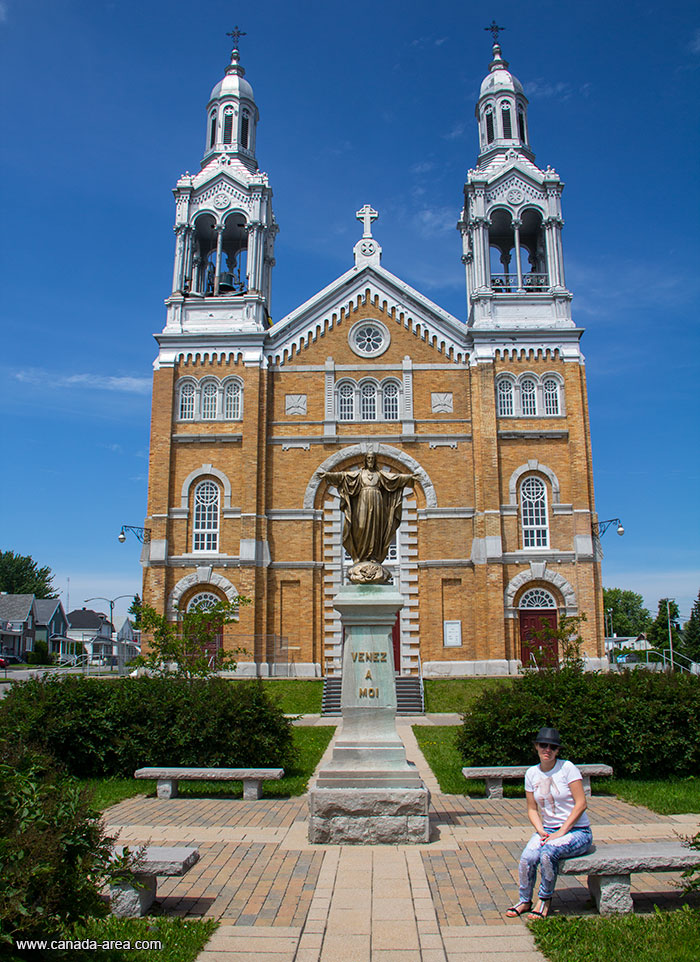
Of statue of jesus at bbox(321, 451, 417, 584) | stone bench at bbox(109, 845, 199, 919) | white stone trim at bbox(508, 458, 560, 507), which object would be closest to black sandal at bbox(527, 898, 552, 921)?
stone bench at bbox(109, 845, 199, 919)

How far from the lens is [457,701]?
1042 inches

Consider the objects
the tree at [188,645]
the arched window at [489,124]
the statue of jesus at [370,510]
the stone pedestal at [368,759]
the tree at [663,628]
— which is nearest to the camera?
the stone pedestal at [368,759]

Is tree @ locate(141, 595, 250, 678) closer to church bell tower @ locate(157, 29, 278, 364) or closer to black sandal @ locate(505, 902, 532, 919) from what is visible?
black sandal @ locate(505, 902, 532, 919)

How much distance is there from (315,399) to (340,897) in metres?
26.6

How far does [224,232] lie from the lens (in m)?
35.6

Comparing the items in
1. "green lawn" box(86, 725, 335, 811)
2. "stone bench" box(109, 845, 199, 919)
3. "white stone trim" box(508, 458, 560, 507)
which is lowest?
"green lawn" box(86, 725, 335, 811)

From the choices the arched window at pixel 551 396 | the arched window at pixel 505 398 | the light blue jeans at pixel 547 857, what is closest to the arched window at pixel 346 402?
the arched window at pixel 505 398

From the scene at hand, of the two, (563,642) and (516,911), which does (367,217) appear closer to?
(563,642)

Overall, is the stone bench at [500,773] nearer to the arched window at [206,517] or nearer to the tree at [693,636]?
the arched window at [206,517]

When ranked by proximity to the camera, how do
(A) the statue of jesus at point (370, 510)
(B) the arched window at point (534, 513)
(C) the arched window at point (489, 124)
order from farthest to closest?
(C) the arched window at point (489, 124) → (B) the arched window at point (534, 513) → (A) the statue of jesus at point (370, 510)

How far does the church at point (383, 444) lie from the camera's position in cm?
3052

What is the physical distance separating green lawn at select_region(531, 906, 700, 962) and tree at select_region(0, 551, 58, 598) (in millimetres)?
92585

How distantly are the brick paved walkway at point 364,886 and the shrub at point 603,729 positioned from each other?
1.83 m

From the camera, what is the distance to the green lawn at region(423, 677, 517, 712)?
87.2ft
